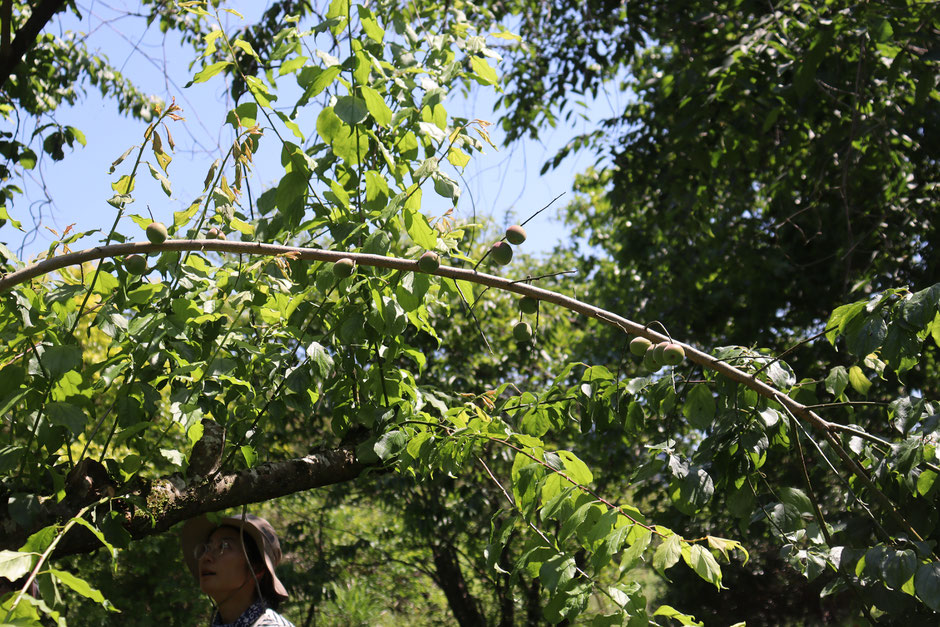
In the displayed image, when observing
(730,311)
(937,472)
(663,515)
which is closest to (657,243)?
(730,311)

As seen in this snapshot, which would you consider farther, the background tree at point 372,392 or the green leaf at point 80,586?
the background tree at point 372,392

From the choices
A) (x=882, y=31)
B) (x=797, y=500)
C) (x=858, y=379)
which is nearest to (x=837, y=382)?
(x=858, y=379)

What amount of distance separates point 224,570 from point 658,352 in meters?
1.49

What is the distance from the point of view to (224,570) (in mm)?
2346

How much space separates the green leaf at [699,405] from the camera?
170cm

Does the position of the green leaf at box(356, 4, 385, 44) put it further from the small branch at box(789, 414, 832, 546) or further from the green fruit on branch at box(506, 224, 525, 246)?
the small branch at box(789, 414, 832, 546)

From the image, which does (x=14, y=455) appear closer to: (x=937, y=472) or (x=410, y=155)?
(x=410, y=155)

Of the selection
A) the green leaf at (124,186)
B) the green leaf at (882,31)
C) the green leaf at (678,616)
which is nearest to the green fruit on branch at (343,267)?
the green leaf at (124,186)

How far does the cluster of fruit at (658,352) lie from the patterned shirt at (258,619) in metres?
1.25

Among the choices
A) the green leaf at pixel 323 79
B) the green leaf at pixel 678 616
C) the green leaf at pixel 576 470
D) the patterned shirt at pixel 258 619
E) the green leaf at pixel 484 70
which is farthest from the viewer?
the patterned shirt at pixel 258 619

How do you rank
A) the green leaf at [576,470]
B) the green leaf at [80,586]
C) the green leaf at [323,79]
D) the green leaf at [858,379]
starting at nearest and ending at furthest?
the green leaf at [80,586] → the green leaf at [323,79] → the green leaf at [576,470] → the green leaf at [858,379]

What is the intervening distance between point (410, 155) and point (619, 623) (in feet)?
4.21

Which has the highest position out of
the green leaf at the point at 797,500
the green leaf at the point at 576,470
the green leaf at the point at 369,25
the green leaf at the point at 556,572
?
the green leaf at the point at 369,25

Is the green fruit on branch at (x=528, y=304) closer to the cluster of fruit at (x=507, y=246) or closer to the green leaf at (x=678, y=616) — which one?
the cluster of fruit at (x=507, y=246)
